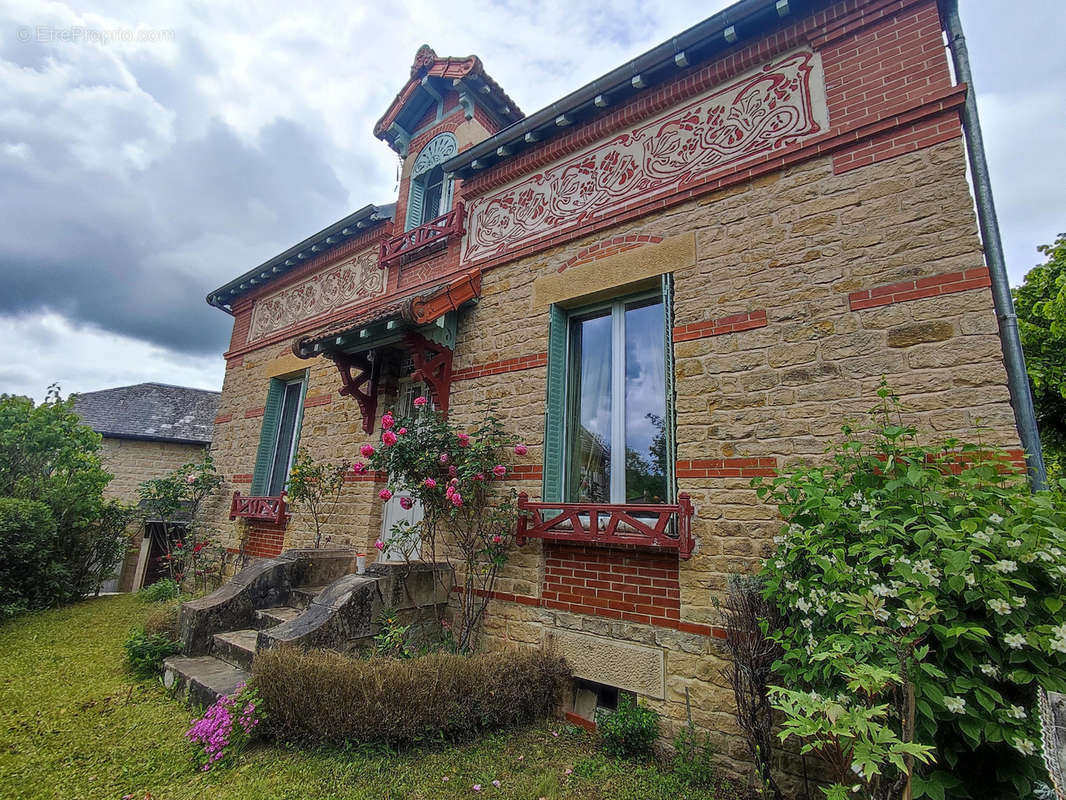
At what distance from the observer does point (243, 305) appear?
9.85 meters

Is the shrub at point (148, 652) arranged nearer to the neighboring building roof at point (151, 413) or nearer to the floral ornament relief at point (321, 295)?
the floral ornament relief at point (321, 295)

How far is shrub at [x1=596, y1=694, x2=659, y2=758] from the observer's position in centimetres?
348

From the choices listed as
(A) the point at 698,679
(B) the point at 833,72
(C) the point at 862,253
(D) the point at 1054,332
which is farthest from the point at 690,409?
(D) the point at 1054,332

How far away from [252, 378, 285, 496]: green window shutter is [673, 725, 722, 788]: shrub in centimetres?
748

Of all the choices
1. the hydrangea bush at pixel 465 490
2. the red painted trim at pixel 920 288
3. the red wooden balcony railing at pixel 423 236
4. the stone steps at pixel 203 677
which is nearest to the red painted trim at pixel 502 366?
the hydrangea bush at pixel 465 490

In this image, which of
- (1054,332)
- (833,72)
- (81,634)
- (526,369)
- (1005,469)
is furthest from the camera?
(1054,332)

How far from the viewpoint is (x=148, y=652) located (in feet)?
16.0

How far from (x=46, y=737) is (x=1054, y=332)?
1417 centimetres

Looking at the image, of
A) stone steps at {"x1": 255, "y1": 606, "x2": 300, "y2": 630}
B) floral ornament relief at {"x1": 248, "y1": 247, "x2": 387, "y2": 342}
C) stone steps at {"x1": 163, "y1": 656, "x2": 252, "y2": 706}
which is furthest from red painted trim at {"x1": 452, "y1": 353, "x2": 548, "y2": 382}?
stone steps at {"x1": 163, "y1": 656, "x2": 252, "y2": 706}

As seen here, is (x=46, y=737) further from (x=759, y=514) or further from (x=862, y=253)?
(x=862, y=253)

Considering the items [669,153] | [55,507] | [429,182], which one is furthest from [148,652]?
[669,153]

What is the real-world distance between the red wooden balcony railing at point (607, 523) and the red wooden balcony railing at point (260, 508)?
4.55 metres

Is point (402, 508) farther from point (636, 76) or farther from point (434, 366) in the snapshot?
point (636, 76)

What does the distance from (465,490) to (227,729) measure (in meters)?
2.46
